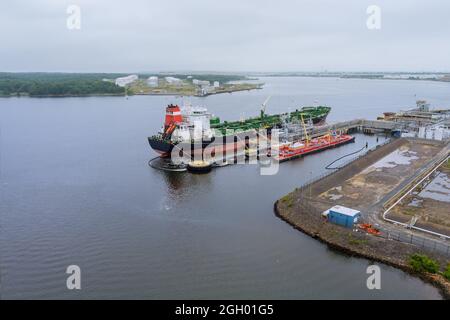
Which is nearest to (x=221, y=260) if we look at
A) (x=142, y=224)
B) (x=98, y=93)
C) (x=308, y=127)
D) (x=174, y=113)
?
(x=142, y=224)

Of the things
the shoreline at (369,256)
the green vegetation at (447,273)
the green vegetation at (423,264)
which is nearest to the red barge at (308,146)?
the shoreline at (369,256)

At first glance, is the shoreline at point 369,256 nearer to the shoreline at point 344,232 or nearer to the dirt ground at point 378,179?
the shoreline at point 344,232

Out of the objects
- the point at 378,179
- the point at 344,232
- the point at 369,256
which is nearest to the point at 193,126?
the point at 378,179

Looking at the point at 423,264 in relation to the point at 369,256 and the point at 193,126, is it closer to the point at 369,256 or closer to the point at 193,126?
the point at 369,256

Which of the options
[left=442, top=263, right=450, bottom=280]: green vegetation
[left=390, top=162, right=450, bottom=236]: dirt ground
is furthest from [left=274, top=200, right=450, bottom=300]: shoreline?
[left=390, top=162, right=450, bottom=236]: dirt ground

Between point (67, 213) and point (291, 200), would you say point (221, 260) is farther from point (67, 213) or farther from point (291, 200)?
point (67, 213)
